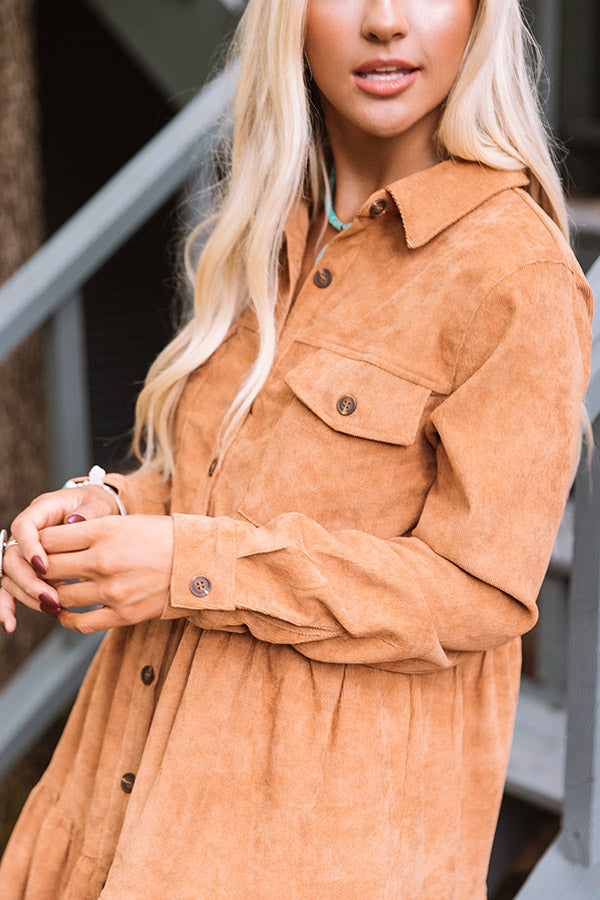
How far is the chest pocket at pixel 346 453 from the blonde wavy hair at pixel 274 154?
0.35 ft

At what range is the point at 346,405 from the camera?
51.1 inches

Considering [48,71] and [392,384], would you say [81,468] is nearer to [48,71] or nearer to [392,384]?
[392,384]

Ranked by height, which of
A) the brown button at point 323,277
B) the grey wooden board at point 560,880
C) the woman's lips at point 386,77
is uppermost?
the woman's lips at point 386,77

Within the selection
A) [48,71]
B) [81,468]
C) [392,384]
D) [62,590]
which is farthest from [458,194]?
[48,71]

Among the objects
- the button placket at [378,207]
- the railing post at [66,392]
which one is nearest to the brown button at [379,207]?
the button placket at [378,207]

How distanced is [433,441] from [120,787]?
63 cm

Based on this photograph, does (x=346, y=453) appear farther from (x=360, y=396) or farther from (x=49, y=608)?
(x=49, y=608)

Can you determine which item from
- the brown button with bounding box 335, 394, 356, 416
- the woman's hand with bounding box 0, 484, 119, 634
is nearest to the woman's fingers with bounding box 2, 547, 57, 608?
the woman's hand with bounding box 0, 484, 119, 634

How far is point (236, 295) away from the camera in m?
1.58

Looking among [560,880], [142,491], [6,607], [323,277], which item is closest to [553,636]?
[560,880]

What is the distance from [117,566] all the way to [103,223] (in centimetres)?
121

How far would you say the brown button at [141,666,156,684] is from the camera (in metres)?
1.45

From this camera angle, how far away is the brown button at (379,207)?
4.46ft

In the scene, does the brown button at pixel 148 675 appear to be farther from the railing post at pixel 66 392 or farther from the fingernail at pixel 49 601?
the railing post at pixel 66 392
